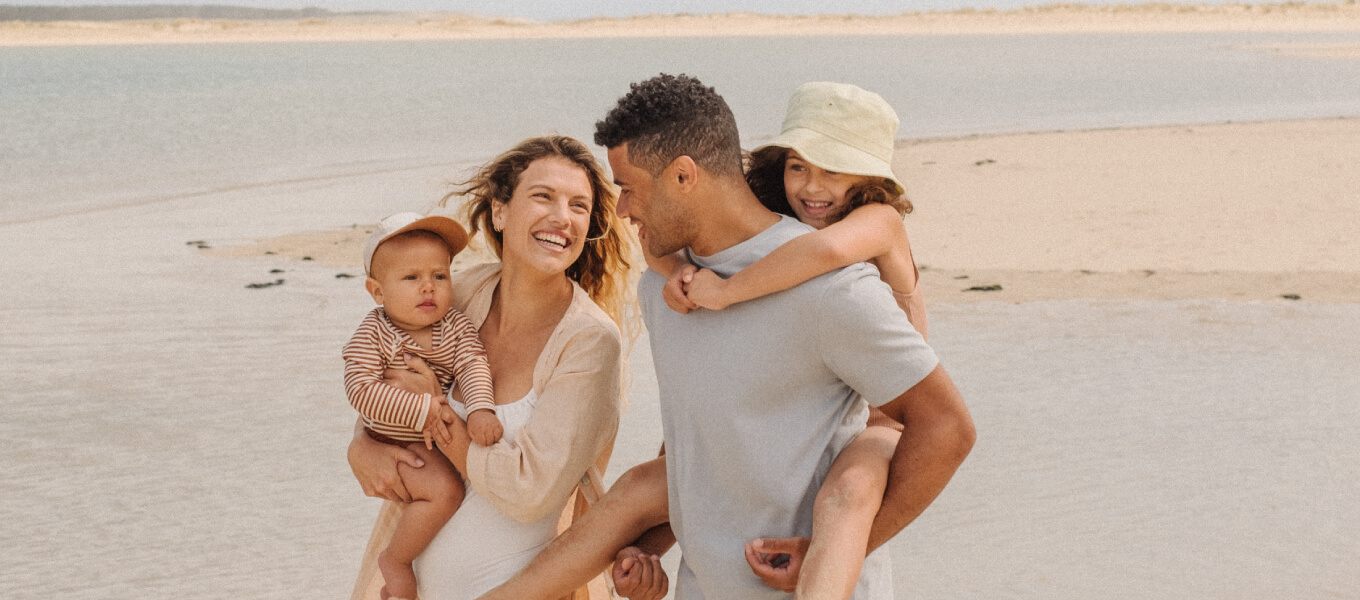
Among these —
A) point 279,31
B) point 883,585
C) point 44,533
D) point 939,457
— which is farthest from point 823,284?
point 279,31

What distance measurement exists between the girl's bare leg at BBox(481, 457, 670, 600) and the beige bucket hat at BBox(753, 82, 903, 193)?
2.41 ft

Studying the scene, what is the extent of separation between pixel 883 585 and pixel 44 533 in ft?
12.2

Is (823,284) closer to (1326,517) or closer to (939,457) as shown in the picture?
(939,457)

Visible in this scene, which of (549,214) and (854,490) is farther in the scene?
(549,214)

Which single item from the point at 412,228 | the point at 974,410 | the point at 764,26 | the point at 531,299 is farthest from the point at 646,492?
the point at 764,26

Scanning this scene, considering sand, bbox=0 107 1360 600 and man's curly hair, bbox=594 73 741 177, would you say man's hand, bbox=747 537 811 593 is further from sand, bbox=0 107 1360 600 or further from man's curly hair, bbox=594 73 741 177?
sand, bbox=0 107 1360 600

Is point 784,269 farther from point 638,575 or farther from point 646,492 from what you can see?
point 638,575

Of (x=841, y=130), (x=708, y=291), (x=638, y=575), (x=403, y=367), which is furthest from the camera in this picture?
(x=403, y=367)

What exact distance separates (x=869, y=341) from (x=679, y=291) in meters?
0.37

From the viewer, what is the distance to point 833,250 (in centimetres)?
219

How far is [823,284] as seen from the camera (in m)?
2.17

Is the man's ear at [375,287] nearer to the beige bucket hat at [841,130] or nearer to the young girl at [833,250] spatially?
the young girl at [833,250]

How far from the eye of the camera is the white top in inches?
110

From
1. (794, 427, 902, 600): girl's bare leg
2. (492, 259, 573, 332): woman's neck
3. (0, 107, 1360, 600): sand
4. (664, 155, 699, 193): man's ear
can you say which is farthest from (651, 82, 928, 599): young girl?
(0, 107, 1360, 600): sand
